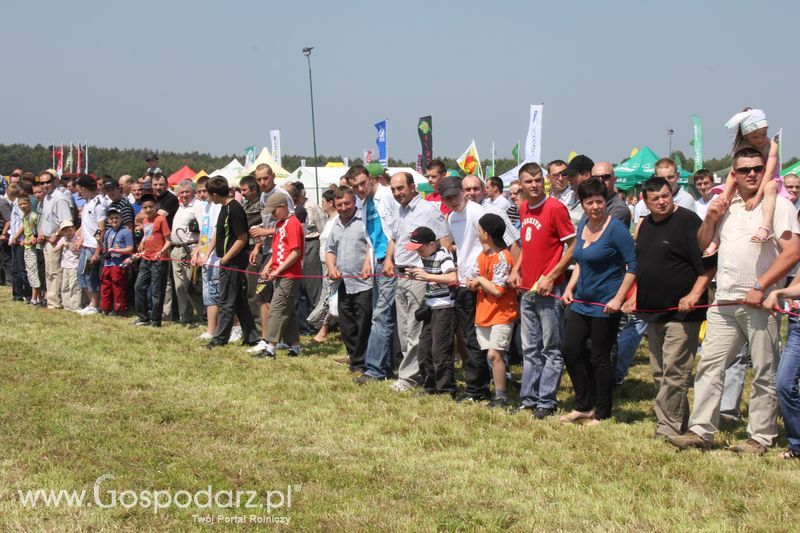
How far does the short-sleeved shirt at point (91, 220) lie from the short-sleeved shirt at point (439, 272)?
7420 mm

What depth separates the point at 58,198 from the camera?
14.1m

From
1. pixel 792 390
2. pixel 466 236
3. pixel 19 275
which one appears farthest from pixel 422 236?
pixel 19 275

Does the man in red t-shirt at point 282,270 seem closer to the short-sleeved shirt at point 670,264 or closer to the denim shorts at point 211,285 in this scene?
the denim shorts at point 211,285

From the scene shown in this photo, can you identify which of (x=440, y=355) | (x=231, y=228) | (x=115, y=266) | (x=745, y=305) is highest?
(x=231, y=228)

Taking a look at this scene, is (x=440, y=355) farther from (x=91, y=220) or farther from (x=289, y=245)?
(x=91, y=220)

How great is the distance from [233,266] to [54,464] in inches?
193

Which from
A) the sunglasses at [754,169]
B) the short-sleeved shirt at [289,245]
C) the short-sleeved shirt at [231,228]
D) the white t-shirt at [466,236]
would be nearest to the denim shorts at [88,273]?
the short-sleeved shirt at [231,228]

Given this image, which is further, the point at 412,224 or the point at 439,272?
the point at 412,224

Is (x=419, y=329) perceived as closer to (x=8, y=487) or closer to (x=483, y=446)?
(x=483, y=446)

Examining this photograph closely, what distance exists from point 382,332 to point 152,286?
495 cm

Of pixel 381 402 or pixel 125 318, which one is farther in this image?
pixel 125 318

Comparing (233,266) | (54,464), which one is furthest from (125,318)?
(54,464)

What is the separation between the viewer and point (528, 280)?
7074 mm

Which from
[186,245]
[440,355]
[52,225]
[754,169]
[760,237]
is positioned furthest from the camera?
[52,225]
